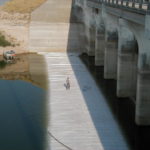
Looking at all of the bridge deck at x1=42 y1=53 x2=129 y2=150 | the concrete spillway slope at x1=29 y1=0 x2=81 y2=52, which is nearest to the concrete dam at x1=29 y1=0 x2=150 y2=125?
the concrete spillway slope at x1=29 y1=0 x2=81 y2=52

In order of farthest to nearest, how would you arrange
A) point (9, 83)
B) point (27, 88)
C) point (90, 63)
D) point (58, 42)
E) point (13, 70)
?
point (58, 42) < point (90, 63) < point (13, 70) < point (9, 83) < point (27, 88)

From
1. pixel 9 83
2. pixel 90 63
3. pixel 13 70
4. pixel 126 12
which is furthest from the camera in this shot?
pixel 90 63

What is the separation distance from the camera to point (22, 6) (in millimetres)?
72062

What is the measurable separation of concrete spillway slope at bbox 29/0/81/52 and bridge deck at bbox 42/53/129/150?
16.6 meters

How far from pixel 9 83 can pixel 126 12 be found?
17991 mm

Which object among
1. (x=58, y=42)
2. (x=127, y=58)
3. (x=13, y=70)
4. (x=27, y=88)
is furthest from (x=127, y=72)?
(x=58, y=42)

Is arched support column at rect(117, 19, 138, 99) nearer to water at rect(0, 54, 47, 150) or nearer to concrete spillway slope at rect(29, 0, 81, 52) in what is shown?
water at rect(0, 54, 47, 150)

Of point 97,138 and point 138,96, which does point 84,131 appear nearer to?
point 97,138

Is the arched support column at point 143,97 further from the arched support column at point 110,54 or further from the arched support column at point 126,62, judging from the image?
the arched support column at point 110,54

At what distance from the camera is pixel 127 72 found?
29734 millimetres

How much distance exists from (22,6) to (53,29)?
16.8m

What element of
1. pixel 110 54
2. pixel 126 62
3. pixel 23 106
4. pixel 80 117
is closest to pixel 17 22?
pixel 110 54

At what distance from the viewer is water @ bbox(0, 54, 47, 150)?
2208cm

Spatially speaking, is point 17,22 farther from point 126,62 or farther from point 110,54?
point 126,62
